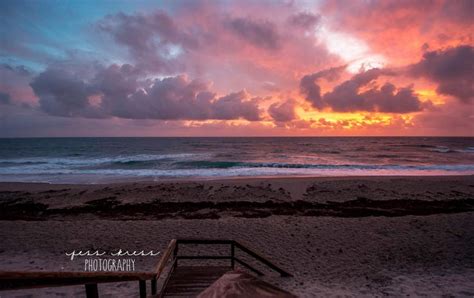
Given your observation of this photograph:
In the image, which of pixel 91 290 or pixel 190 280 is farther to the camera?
pixel 190 280

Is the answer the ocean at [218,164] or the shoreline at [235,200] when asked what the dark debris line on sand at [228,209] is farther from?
the ocean at [218,164]

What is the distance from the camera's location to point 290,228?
10.9 meters

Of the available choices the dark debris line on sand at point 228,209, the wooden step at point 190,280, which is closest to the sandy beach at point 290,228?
the dark debris line on sand at point 228,209

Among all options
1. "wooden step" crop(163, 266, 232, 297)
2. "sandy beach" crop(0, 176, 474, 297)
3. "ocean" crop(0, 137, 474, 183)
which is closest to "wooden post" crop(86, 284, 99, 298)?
"wooden step" crop(163, 266, 232, 297)

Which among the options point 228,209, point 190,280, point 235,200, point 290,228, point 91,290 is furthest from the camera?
point 235,200

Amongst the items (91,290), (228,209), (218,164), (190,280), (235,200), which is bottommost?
(228,209)

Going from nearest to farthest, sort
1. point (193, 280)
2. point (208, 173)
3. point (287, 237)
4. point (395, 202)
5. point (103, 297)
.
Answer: point (193, 280)
point (103, 297)
point (287, 237)
point (395, 202)
point (208, 173)

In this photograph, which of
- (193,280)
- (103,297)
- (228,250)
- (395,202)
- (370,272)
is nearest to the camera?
(193,280)

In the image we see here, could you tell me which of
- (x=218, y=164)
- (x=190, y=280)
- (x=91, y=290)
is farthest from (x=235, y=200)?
(x=218, y=164)

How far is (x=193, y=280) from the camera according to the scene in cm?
577

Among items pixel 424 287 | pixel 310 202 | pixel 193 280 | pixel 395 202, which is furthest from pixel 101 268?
pixel 395 202

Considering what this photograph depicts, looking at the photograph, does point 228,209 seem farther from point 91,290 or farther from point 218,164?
point 218,164

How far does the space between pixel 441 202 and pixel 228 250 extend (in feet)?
49.3

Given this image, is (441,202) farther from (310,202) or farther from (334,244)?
(334,244)
